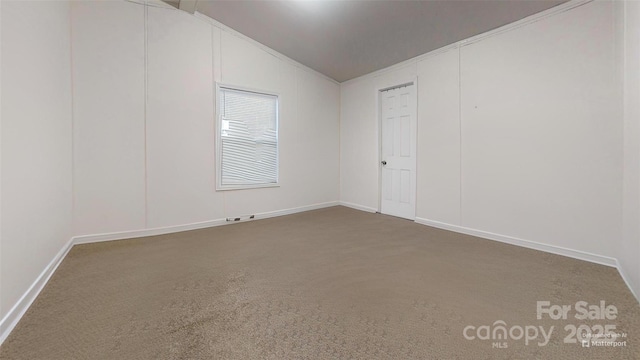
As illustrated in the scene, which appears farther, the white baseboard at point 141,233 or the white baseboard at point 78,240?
the white baseboard at point 141,233

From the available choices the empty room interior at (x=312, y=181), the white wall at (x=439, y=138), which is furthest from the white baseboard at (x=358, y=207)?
the white wall at (x=439, y=138)

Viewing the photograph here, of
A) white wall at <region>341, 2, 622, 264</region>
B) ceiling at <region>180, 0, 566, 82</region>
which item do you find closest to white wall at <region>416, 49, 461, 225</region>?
white wall at <region>341, 2, 622, 264</region>

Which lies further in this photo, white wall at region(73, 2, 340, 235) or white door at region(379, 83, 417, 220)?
white door at region(379, 83, 417, 220)

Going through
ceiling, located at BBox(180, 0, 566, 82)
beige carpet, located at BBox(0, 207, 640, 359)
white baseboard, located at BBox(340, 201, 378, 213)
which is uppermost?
ceiling, located at BBox(180, 0, 566, 82)

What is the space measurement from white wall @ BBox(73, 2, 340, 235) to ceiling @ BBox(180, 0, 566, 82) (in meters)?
0.49

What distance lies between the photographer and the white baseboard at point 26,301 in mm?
1485

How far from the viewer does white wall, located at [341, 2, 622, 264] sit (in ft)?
8.06

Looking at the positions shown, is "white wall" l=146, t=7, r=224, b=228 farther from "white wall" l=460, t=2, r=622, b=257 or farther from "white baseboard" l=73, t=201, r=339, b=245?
"white wall" l=460, t=2, r=622, b=257

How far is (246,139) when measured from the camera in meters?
4.26

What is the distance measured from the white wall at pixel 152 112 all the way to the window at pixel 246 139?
14 cm

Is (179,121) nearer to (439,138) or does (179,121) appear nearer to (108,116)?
(108,116)

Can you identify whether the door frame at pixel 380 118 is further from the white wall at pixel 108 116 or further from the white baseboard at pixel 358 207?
the white wall at pixel 108 116

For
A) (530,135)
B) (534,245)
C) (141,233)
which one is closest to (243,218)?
(141,233)

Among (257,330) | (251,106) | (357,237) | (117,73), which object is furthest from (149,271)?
(251,106)
